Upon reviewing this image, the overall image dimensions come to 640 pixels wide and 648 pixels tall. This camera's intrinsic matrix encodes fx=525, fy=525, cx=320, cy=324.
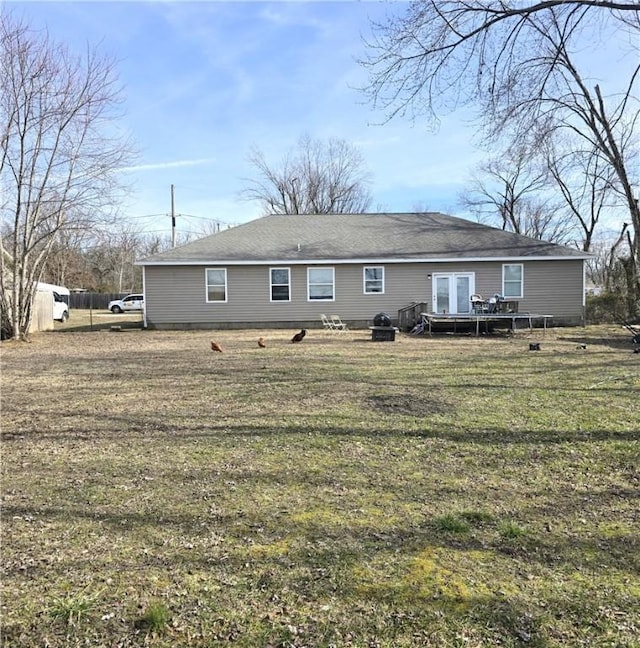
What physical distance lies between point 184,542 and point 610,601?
6.96 ft

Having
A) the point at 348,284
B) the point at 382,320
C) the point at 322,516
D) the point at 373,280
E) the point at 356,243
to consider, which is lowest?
the point at 322,516

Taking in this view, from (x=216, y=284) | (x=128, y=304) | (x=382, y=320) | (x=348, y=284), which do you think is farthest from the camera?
(x=128, y=304)

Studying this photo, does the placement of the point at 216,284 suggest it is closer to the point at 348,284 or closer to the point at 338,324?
the point at 338,324

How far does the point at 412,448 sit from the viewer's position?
4590mm

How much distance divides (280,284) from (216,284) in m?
2.29

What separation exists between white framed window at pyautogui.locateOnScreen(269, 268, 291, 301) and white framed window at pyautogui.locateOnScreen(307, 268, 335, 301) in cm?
73

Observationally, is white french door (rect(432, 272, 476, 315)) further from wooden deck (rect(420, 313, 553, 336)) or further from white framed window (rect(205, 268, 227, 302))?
white framed window (rect(205, 268, 227, 302))

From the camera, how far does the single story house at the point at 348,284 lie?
18703mm

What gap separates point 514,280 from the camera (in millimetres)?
18969

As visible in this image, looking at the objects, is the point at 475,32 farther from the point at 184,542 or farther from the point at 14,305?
the point at 14,305

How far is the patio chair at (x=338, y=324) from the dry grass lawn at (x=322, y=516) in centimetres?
1067

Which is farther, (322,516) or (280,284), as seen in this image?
(280,284)

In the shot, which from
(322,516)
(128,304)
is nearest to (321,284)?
(322,516)

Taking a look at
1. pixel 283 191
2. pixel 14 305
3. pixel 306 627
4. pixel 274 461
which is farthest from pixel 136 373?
pixel 283 191
